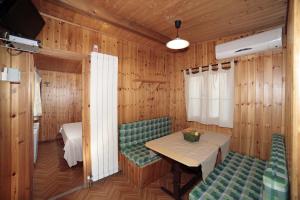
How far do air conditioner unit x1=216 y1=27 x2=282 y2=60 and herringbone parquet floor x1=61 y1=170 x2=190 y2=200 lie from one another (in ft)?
8.02

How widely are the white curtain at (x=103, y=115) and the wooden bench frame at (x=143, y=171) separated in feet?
0.61

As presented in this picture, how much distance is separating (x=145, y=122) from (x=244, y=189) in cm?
190

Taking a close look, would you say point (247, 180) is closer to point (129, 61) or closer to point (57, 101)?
point (129, 61)

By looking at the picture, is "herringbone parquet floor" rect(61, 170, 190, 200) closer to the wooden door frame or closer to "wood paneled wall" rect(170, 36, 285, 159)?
the wooden door frame

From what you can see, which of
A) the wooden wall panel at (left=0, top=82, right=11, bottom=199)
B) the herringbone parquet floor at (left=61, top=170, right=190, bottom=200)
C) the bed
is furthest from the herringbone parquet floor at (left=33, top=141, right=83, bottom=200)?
the wooden wall panel at (left=0, top=82, right=11, bottom=199)

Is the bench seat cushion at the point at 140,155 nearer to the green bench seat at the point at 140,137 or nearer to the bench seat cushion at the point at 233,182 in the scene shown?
the green bench seat at the point at 140,137

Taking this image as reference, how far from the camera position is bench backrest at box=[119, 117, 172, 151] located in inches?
107

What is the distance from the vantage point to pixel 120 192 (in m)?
2.30

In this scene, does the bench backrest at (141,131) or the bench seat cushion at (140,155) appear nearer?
the bench seat cushion at (140,155)

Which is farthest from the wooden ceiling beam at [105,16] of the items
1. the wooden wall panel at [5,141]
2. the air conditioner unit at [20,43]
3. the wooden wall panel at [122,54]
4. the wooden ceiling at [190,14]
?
the wooden wall panel at [5,141]

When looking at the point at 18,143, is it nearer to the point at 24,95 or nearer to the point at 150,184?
the point at 24,95

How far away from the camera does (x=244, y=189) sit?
1.55 metres

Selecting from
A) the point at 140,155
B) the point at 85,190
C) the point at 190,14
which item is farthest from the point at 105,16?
the point at 85,190

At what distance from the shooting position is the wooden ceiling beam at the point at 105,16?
1824 mm
